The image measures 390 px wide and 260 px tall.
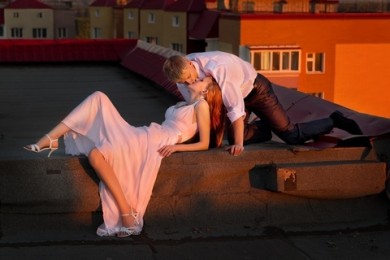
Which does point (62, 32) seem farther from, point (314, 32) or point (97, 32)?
point (314, 32)

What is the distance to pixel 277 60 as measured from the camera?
5228 centimetres

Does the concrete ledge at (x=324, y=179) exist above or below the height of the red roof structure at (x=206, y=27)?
above

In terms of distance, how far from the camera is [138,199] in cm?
584

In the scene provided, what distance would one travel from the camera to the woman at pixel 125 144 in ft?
18.9

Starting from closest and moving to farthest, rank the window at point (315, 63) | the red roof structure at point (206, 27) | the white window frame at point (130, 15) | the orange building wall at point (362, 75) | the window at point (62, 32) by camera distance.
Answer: the window at point (315, 63) < the orange building wall at point (362, 75) < the red roof structure at point (206, 27) < the white window frame at point (130, 15) < the window at point (62, 32)

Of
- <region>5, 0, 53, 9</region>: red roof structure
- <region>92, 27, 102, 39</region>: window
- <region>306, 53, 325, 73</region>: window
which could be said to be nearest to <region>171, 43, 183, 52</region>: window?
<region>306, 53, 325, 73</region>: window

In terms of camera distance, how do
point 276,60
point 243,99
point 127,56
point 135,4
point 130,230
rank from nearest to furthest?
point 130,230
point 243,99
point 127,56
point 276,60
point 135,4

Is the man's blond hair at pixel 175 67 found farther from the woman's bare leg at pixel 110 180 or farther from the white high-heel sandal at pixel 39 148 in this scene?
the white high-heel sandal at pixel 39 148

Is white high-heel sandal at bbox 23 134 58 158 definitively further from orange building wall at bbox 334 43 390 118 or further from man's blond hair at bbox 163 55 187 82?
orange building wall at bbox 334 43 390 118

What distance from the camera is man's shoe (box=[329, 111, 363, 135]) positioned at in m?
6.54

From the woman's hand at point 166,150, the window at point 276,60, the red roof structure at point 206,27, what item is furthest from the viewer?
the red roof structure at point 206,27

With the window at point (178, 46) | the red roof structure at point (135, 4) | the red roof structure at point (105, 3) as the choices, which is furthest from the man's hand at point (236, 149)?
the red roof structure at point (105, 3)

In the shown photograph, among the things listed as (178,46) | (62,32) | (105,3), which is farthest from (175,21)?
(62,32)

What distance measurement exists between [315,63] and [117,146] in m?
49.3
